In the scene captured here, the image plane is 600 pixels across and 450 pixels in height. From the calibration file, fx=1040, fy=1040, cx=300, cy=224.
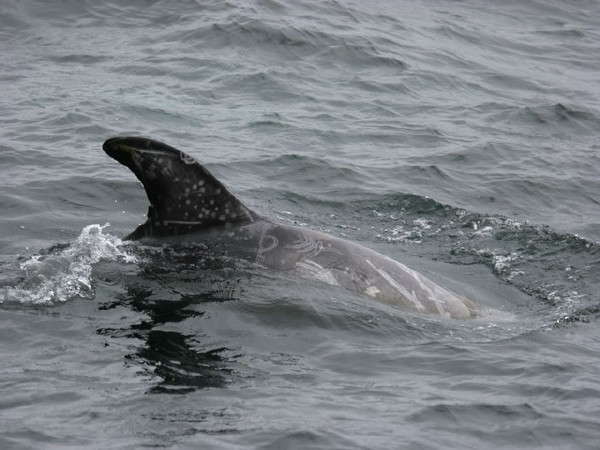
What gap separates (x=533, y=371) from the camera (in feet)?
26.2

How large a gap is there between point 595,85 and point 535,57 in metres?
1.90

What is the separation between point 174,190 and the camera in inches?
340

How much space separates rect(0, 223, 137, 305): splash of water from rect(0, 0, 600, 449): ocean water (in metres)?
0.03

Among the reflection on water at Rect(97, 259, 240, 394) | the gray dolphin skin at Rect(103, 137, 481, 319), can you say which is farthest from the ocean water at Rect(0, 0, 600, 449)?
the gray dolphin skin at Rect(103, 137, 481, 319)

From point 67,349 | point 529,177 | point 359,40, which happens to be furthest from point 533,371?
point 359,40

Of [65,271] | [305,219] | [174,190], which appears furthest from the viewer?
[305,219]

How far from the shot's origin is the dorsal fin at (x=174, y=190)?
8.33 m

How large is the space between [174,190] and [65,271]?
1249 millimetres

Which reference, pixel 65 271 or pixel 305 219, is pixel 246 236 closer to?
pixel 65 271

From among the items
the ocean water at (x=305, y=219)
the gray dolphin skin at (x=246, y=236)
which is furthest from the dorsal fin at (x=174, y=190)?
the ocean water at (x=305, y=219)

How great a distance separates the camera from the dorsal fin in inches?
328

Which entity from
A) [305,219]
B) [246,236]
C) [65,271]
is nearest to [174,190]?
[246,236]

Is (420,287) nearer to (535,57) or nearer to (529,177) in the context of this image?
(529,177)

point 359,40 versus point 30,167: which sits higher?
point 359,40
